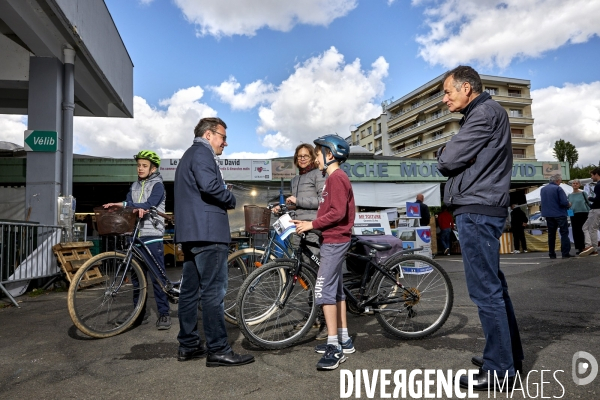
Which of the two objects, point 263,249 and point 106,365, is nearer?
point 106,365

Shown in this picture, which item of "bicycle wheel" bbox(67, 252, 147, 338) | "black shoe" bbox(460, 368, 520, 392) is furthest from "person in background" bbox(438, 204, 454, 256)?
"black shoe" bbox(460, 368, 520, 392)

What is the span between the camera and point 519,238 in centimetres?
1546

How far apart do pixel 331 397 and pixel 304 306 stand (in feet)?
4.11

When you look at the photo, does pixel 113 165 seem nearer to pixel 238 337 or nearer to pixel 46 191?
pixel 46 191

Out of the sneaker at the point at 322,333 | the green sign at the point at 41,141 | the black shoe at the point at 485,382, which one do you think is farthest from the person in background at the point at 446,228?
the black shoe at the point at 485,382

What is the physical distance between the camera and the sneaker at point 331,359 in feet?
9.84

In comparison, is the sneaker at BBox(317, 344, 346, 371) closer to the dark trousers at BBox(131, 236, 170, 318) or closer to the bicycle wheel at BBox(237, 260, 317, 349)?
the bicycle wheel at BBox(237, 260, 317, 349)

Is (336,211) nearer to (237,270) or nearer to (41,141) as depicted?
(237,270)

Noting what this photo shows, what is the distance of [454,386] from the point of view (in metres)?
2.68

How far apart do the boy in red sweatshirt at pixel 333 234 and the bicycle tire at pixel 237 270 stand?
3.84 feet

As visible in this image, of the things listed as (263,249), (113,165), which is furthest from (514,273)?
(113,165)

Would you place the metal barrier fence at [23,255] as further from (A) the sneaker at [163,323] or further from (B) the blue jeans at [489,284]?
(B) the blue jeans at [489,284]

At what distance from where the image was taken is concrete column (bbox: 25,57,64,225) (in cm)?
944

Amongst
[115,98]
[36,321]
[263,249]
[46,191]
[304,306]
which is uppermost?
[115,98]
